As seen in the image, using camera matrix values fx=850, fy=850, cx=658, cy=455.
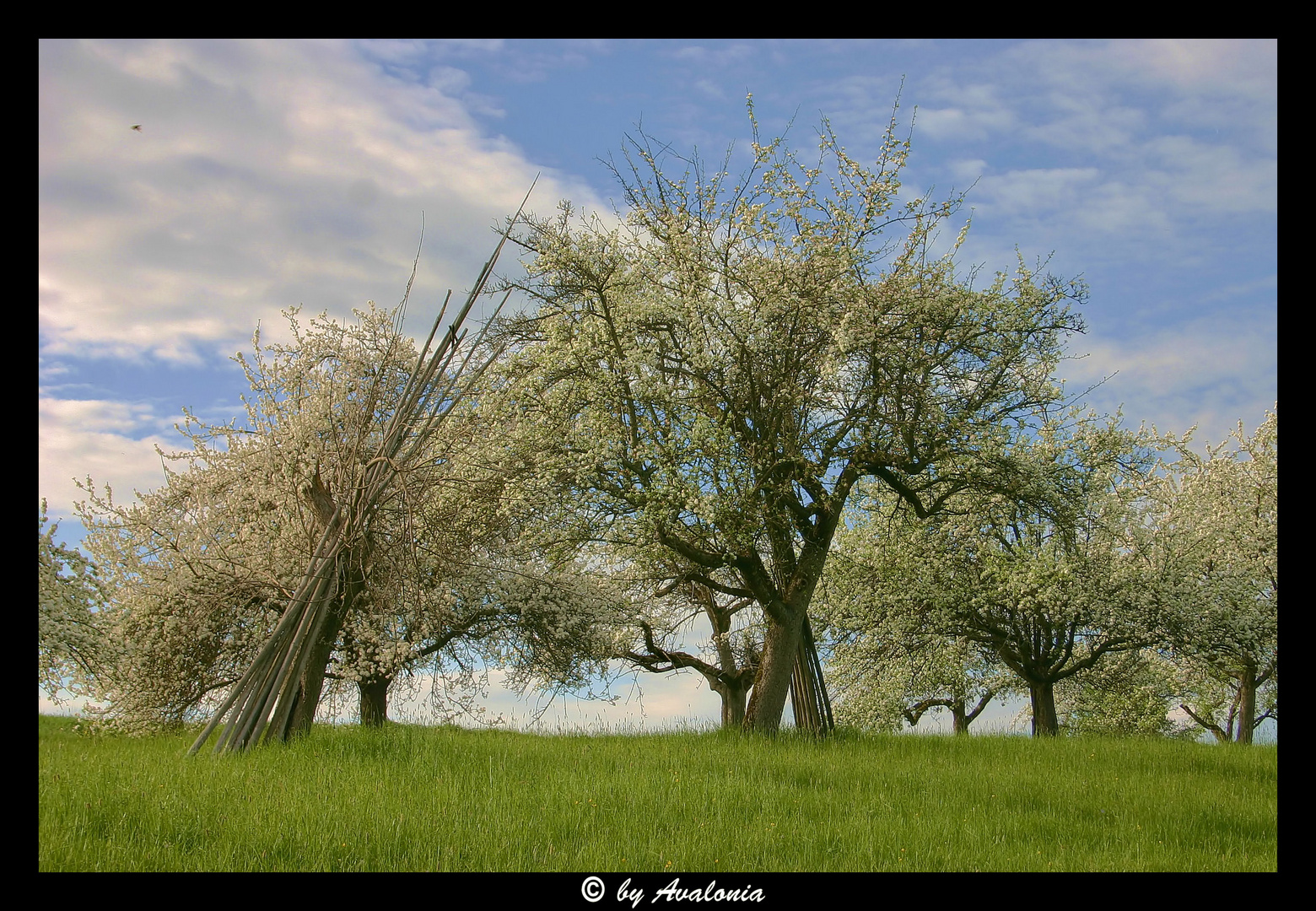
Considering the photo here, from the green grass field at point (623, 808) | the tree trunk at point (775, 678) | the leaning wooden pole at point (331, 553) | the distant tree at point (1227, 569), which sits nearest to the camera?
the green grass field at point (623, 808)

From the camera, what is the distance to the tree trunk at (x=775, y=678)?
12.7 meters

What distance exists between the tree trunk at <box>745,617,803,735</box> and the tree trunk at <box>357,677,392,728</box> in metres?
8.00

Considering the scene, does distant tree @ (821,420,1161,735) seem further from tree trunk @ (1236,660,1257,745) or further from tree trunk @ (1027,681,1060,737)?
tree trunk @ (1236,660,1257,745)

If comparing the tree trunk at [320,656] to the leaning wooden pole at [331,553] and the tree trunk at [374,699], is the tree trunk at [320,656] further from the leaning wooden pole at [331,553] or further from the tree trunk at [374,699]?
the tree trunk at [374,699]

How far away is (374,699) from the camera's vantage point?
1708cm

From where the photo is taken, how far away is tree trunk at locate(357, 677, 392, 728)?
55.3ft

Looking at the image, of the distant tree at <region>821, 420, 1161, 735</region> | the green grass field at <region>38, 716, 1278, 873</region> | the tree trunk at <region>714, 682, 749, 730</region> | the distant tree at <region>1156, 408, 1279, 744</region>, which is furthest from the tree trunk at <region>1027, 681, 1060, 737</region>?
the green grass field at <region>38, 716, 1278, 873</region>

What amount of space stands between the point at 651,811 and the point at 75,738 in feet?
33.5

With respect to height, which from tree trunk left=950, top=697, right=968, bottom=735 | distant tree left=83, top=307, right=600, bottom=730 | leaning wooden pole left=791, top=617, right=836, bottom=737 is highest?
distant tree left=83, top=307, right=600, bottom=730

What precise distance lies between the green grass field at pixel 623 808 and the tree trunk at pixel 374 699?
192 inches

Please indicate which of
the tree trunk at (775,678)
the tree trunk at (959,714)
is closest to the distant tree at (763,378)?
the tree trunk at (775,678)

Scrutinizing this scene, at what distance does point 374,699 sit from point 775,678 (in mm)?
8735
